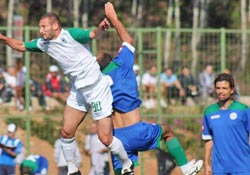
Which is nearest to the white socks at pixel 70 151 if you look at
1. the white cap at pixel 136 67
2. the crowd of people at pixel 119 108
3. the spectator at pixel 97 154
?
the crowd of people at pixel 119 108

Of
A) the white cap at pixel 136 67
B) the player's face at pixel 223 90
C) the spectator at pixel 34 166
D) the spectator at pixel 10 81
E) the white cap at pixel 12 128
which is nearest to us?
the player's face at pixel 223 90

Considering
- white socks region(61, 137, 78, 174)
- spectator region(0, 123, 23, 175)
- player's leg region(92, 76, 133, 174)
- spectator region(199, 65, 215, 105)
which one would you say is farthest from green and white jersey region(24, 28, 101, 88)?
spectator region(199, 65, 215, 105)

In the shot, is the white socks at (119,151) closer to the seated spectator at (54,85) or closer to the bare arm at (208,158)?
the bare arm at (208,158)

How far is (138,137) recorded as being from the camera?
13578mm

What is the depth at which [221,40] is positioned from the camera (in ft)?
74.7

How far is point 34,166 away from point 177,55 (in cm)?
556

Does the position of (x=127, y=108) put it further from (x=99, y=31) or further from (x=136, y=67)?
(x=136, y=67)

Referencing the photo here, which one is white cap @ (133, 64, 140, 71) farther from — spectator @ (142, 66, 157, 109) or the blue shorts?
the blue shorts

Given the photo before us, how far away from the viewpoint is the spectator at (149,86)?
2228 cm

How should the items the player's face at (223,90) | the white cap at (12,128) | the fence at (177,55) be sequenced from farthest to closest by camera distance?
the fence at (177,55)
the white cap at (12,128)
the player's face at (223,90)

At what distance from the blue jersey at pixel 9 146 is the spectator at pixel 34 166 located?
33.4 inches

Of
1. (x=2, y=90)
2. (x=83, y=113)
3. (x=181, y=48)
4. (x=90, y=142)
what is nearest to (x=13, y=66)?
(x=2, y=90)

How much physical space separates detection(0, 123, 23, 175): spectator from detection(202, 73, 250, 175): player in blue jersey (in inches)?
289

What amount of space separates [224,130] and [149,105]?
9.34 meters
